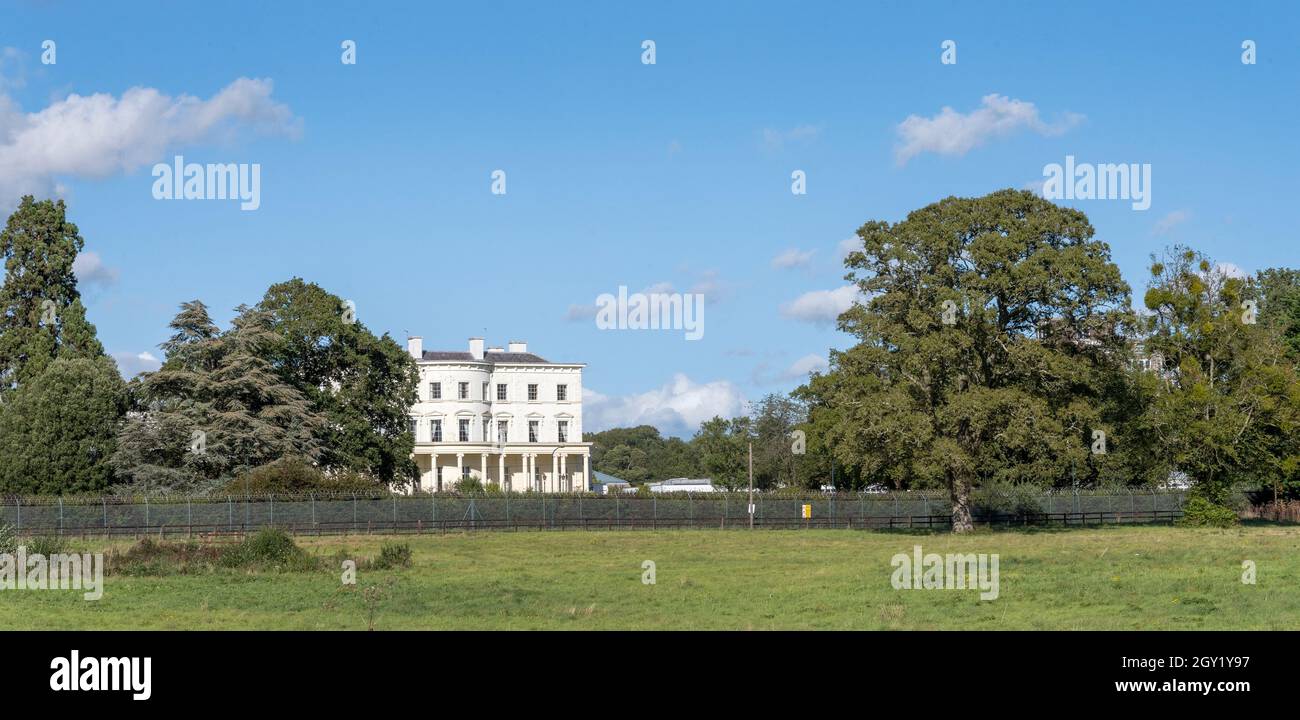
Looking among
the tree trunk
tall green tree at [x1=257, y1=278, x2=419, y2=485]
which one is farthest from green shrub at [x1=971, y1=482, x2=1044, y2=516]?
tall green tree at [x1=257, y1=278, x2=419, y2=485]

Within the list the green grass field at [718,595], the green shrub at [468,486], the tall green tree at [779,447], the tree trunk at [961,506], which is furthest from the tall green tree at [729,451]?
the green grass field at [718,595]

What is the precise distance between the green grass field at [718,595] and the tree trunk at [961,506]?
15555 millimetres

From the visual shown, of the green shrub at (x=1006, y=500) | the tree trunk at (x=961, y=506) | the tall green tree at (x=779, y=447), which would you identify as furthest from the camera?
the tall green tree at (x=779, y=447)

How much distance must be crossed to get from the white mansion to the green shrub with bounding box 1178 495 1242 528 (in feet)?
184

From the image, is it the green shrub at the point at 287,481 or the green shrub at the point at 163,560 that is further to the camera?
the green shrub at the point at 287,481

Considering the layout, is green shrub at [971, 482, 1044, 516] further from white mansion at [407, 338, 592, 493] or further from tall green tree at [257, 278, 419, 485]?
white mansion at [407, 338, 592, 493]

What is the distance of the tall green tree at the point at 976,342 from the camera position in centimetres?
5919

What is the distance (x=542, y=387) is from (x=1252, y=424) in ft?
202

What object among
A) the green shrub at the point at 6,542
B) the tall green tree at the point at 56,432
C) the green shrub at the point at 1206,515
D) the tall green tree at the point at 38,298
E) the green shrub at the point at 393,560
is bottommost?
the green shrub at the point at 1206,515

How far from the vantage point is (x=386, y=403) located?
85.2 metres

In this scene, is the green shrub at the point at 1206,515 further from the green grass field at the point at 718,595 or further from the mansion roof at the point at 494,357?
the mansion roof at the point at 494,357

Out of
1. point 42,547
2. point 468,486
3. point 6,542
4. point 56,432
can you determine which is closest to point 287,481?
point 56,432

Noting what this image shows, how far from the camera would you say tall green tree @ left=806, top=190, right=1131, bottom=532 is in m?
59.2
